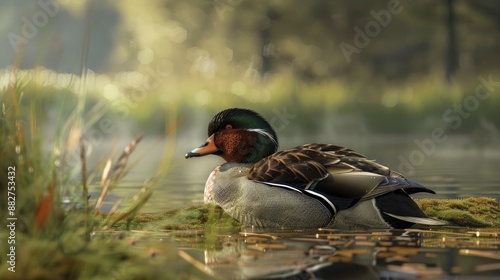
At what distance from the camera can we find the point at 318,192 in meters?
7.98

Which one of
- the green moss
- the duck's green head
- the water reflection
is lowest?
the water reflection

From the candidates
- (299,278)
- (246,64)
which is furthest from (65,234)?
(246,64)

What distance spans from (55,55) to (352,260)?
254 cm

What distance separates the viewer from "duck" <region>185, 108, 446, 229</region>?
25.8 feet

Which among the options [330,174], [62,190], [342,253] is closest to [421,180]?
[330,174]

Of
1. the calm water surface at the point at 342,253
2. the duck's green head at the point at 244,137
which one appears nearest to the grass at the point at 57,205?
the calm water surface at the point at 342,253

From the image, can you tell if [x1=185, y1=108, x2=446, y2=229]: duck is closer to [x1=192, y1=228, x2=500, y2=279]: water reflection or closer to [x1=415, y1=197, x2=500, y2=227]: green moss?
[x1=192, y1=228, x2=500, y2=279]: water reflection

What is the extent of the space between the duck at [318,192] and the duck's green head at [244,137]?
0.34 metres

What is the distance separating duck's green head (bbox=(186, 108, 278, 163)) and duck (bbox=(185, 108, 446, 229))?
1.12ft

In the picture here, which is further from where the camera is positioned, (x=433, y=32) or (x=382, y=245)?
(x=433, y=32)

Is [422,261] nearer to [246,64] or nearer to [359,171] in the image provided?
[359,171]

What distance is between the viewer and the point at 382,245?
6766 mm

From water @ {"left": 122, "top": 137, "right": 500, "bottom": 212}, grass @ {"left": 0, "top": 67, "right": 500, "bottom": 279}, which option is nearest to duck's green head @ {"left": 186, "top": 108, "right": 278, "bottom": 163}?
water @ {"left": 122, "top": 137, "right": 500, "bottom": 212}

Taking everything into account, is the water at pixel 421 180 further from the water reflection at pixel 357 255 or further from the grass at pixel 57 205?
the water reflection at pixel 357 255
